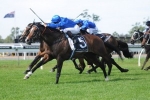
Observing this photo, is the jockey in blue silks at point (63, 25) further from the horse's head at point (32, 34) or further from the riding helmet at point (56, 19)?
the horse's head at point (32, 34)

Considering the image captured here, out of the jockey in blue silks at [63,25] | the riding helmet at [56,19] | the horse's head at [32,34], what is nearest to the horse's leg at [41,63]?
the jockey in blue silks at [63,25]

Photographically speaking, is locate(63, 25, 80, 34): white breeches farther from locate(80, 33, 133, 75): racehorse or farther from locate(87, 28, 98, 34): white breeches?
locate(87, 28, 98, 34): white breeches

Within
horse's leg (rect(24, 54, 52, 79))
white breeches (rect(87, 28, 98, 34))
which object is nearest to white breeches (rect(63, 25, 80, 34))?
horse's leg (rect(24, 54, 52, 79))

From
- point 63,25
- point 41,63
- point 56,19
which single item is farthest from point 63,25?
point 41,63

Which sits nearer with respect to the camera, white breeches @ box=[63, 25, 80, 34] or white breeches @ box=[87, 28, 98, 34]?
white breeches @ box=[63, 25, 80, 34]

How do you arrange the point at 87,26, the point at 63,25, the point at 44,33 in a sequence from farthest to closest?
the point at 87,26, the point at 63,25, the point at 44,33

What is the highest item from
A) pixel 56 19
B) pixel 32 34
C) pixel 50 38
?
pixel 56 19

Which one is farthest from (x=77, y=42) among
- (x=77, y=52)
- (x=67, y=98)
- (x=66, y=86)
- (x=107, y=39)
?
(x=67, y=98)

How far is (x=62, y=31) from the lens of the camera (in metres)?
13.7

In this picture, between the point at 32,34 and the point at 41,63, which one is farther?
the point at 41,63

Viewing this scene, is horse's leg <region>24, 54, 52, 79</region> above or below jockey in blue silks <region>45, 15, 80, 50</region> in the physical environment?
below

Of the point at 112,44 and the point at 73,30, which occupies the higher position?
the point at 73,30

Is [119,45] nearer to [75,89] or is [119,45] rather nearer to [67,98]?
[75,89]

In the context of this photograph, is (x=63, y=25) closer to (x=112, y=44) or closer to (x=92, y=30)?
(x=92, y=30)
